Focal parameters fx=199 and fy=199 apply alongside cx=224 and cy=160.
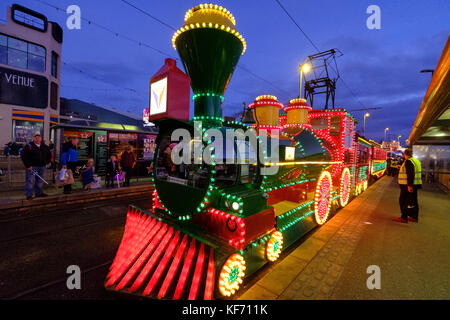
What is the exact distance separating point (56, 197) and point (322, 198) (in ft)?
26.0

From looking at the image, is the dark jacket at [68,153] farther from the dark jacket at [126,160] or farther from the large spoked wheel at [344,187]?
the large spoked wheel at [344,187]

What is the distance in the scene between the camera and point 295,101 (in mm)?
5914

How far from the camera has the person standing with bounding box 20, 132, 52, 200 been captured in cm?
612

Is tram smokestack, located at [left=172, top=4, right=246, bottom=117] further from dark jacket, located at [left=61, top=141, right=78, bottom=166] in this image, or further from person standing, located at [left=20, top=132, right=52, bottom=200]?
dark jacket, located at [left=61, top=141, right=78, bottom=166]

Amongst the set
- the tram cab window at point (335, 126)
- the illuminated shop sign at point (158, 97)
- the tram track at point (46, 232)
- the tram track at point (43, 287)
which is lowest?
the tram track at point (43, 287)

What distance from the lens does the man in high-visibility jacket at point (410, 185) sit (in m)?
5.18

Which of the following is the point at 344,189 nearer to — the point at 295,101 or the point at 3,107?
the point at 295,101

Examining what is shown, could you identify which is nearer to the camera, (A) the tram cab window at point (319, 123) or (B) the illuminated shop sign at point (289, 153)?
(B) the illuminated shop sign at point (289, 153)

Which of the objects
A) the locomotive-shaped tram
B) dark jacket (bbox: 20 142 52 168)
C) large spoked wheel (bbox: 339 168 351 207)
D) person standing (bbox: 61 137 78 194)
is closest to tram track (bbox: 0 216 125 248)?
the locomotive-shaped tram

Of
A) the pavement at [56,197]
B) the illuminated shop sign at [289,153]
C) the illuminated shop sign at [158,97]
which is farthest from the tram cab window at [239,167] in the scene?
the pavement at [56,197]

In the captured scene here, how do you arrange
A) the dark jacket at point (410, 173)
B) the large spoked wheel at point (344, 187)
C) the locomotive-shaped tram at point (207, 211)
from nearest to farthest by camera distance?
the locomotive-shaped tram at point (207, 211) → the dark jacket at point (410, 173) → the large spoked wheel at point (344, 187)

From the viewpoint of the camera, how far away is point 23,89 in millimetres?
18578

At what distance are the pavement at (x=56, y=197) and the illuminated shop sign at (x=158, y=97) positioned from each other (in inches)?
240
